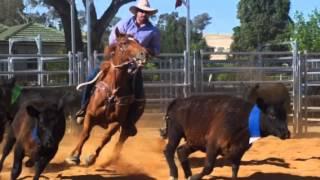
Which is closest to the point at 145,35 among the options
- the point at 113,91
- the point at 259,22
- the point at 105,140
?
the point at 113,91

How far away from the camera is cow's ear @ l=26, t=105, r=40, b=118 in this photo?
23.7 ft

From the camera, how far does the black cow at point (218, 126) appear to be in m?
7.23

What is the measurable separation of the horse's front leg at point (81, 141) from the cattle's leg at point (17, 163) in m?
1.41

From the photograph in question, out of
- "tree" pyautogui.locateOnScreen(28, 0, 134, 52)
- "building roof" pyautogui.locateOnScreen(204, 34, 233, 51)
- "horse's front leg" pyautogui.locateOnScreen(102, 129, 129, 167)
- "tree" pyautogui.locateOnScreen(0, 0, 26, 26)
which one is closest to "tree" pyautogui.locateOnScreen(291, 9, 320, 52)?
"tree" pyautogui.locateOnScreen(28, 0, 134, 52)

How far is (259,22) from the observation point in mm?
56969

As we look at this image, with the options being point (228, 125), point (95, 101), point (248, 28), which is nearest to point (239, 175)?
point (228, 125)

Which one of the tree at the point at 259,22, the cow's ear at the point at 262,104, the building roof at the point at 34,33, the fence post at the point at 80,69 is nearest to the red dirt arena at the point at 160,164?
the cow's ear at the point at 262,104

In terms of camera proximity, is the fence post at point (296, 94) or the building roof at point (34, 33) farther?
the building roof at point (34, 33)

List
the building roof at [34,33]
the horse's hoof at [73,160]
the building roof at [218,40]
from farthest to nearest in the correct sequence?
the building roof at [218,40] < the building roof at [34,33] < the horse's hoof at [73,160]

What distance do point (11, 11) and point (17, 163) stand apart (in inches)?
2550

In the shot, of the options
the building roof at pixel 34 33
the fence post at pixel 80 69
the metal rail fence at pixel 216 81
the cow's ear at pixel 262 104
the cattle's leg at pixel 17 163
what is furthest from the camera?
the building roof at pixel 34 33

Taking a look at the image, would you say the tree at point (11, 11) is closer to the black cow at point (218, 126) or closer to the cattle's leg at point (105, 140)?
the cattle's leg at point (105, 140)

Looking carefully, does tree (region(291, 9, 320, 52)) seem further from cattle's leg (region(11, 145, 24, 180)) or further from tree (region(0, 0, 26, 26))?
tree (region(0, 0, 26, 26))

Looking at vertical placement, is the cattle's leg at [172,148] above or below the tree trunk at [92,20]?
below
